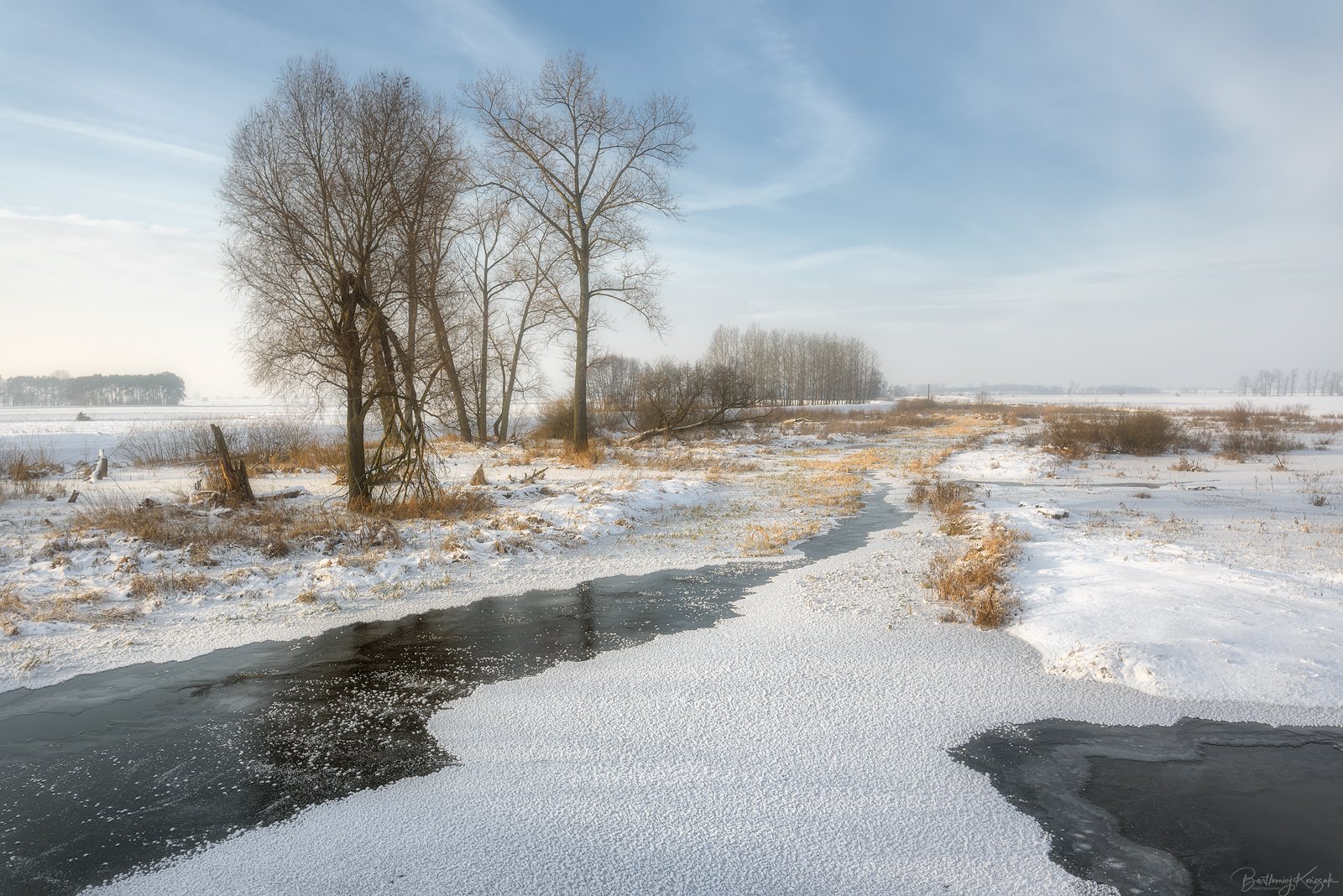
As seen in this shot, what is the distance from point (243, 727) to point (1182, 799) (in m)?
6.23

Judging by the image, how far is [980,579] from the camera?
25.4ft

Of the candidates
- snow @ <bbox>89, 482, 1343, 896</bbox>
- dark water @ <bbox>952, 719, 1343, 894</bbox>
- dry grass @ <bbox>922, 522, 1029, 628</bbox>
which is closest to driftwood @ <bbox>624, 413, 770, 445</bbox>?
dry grass @ <bbox>922, 522, 1029, 628</bbox>

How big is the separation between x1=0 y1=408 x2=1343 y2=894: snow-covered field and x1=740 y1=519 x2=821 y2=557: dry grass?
0.66ft

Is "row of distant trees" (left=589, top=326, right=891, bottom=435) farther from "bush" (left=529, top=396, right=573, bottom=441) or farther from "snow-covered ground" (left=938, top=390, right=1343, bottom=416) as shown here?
"snow-covered ground" (left=938, top=390, right=1343, bottom=416)

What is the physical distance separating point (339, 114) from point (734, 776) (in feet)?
42.1

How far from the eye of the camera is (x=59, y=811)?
3.85 meters

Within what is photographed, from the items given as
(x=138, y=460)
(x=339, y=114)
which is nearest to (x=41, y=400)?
(x=138, y=460)

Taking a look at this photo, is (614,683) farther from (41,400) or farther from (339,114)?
(41,400)

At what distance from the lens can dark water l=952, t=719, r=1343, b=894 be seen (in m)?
3.33

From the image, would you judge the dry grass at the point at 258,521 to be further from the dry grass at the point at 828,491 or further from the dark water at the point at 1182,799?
the dark water at the point at 1182,799

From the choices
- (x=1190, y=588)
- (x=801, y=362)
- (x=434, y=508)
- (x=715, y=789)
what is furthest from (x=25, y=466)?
(x=801, y=362)

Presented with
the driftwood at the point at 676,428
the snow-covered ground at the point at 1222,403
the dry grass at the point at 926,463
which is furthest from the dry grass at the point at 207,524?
the snow-covered ground at the point at 1222,403

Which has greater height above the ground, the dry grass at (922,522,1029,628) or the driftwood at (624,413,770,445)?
the driftwood at (624,413,770,445)

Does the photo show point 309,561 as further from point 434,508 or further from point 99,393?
point 99,393
